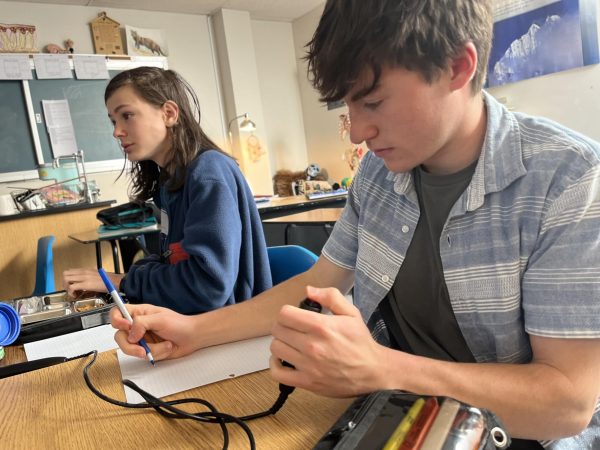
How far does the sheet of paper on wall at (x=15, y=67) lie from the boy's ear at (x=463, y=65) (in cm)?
417

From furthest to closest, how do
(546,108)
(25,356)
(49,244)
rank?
(546,108) < (49,244) < (25,356)

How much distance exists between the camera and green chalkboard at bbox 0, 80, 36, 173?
384 cm

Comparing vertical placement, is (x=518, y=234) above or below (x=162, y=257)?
above

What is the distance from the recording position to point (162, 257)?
4.38 feet

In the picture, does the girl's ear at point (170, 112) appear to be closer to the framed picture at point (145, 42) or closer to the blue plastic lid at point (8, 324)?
the blue plastic lid at point (8, 324)

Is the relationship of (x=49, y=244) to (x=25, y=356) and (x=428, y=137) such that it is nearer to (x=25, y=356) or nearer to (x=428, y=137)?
(x=25, y=356)

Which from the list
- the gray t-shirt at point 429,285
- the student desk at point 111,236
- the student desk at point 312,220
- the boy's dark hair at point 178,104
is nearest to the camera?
the gray t-shirt at point 429,285

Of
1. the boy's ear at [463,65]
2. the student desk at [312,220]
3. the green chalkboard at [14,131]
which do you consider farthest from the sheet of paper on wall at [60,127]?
the boy's ear at [463,65]

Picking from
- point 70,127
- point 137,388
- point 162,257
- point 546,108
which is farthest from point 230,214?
point 70,127

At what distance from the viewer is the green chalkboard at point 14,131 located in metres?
3.84

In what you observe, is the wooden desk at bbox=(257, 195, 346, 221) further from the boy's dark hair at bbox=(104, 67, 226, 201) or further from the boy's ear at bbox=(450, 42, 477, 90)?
the boy's ear at bbox=(450, 42, 477, 90)

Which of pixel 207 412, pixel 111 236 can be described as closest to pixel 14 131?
pixel 111 236

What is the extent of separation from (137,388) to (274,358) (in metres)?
0.22

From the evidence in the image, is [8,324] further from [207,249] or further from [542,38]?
[542,38]
